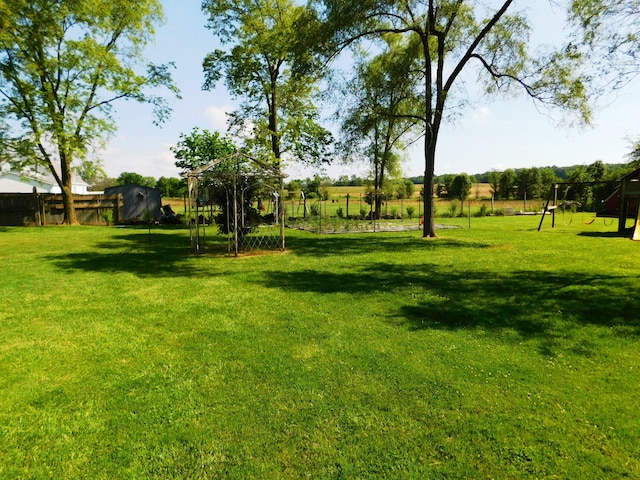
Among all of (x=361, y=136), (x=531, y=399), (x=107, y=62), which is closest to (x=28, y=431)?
(x=531, y=399)

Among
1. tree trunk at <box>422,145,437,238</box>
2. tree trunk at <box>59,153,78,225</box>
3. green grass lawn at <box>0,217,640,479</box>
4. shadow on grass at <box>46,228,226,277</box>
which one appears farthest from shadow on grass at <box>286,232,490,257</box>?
tree trunk at <box>59,153,78,225</box>

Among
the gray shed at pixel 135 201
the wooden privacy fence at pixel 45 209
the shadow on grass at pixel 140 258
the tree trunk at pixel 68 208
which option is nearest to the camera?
the shadow on grass at pixel 140 258

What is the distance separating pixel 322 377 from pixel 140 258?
9.44 m

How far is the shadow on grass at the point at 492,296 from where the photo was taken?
5.45 m

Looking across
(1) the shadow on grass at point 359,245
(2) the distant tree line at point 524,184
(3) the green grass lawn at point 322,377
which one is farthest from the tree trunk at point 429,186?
(2) the distant tree line at point 524,184

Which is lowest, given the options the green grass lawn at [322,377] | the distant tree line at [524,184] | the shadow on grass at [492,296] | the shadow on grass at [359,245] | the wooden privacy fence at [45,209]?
the green grass lawn at [322,377]

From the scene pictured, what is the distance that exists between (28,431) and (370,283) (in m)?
6.10

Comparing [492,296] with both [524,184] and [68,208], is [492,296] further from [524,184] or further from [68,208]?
[524,184]

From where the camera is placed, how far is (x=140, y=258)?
11.5 m

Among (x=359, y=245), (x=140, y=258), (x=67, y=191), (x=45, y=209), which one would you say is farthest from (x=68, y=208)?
(x=359, y=245)

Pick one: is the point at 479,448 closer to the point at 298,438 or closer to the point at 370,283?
the point at 298,438

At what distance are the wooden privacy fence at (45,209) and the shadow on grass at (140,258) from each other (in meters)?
10.3

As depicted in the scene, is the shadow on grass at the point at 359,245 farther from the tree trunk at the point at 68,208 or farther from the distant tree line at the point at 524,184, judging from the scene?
the distant tree line at the point at 524,184

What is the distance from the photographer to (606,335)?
4.98m
